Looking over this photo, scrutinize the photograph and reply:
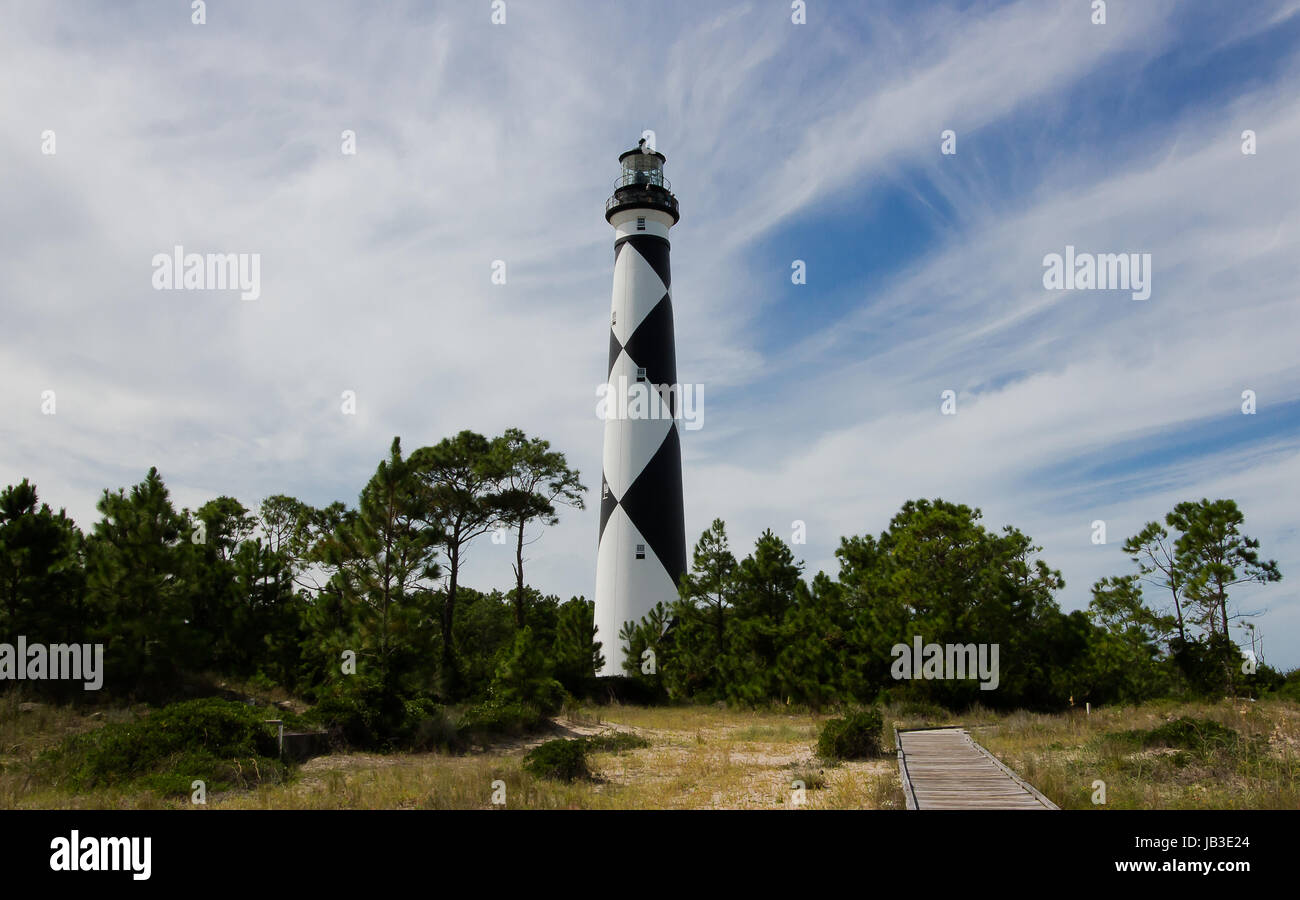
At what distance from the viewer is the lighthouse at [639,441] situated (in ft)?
98.7

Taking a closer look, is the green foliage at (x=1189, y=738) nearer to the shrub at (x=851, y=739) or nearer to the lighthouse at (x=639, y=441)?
the shrub at (x=851, y=739)

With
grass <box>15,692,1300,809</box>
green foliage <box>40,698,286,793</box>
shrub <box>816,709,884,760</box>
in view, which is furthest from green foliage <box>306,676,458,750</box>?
shrub <box>816,709,884,760</box>

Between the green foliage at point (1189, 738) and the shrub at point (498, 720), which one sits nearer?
the green foliage at point (1189, 738)

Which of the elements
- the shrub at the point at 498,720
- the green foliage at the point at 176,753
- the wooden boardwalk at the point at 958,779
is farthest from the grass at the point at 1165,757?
the green foliage at the point at 176,753

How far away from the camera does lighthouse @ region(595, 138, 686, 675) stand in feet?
98.7

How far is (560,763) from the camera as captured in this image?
13.5 m

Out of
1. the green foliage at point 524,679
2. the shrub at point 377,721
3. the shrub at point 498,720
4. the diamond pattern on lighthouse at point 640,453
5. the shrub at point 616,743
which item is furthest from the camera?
the diamond pattern on lighthouse at point 640,453

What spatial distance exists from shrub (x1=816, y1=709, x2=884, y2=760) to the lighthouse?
47.4 feet

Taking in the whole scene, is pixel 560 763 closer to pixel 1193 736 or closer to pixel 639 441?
pixel 1193 736

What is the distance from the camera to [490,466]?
34.3 metres

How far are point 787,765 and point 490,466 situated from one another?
2180cm

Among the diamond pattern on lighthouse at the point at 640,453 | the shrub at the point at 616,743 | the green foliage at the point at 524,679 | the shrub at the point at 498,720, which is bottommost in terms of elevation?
the shrub at the point at 616,743

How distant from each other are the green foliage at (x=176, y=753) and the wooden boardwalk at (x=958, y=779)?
31.4ft
